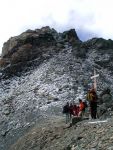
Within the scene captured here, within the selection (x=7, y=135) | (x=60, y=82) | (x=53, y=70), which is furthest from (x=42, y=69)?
(x=7, y=135)

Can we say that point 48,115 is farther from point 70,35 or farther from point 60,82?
point 70,35

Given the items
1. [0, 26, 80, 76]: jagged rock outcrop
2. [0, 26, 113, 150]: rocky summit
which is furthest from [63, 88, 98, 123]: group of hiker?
[0, 26, 80, 76]: jagged rock outcrop

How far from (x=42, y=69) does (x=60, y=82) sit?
5.78m

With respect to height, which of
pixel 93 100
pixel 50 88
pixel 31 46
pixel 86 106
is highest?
pixel 31 46

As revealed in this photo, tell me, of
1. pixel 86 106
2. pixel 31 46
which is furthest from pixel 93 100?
pixel 31 46

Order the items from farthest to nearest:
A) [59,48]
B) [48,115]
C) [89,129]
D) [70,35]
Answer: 1. [70,35]
2. [59,48]
3. [48,115]
4. [89,129]

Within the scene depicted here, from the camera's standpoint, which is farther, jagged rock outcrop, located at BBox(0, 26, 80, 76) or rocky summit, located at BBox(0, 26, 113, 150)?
jagged rock outcrop, located at BBox(0, 26, 80, 76)

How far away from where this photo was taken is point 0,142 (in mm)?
39406

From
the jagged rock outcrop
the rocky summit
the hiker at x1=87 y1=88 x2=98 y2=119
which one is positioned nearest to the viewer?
the rocky summit

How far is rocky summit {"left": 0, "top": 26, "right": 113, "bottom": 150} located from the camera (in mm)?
24891

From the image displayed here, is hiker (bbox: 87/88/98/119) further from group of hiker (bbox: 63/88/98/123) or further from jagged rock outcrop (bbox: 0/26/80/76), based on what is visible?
jagged rock outcrop (bbox: 0/26/80/76)

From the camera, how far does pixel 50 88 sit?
165 feet

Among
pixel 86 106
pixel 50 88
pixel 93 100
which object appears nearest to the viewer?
pixel 93 100

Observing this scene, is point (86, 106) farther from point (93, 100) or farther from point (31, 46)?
point (31, 46)
